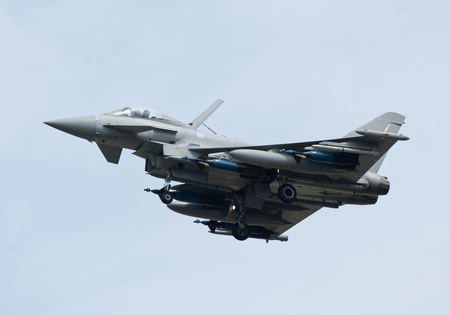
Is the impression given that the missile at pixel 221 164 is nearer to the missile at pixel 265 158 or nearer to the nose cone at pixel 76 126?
the missile at pixel 265 158

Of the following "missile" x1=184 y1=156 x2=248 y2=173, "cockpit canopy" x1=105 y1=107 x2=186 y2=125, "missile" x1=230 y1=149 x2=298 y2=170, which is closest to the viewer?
"missile" x1=230 y1=149 x2=298 y2=170

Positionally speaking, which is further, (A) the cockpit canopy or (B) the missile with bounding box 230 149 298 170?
(A) the cockpit canopy

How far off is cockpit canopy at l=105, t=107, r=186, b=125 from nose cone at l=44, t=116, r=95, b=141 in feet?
3.45

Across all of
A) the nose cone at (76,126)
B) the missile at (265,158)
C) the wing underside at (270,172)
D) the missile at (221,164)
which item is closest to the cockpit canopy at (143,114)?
the nose cone at (76,126)

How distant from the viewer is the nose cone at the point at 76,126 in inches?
913

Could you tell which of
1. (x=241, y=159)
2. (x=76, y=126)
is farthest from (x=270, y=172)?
(x=76, y=126)

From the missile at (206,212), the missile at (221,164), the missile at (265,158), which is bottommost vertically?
the missile at (206,212)

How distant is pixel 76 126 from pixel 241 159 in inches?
238

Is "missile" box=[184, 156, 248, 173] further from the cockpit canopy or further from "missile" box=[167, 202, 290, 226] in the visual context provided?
"missile" box=[167, 202, 290, 226]

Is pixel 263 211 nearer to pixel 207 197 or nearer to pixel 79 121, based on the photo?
pixel 207 197

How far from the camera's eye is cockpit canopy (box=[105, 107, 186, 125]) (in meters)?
24.1

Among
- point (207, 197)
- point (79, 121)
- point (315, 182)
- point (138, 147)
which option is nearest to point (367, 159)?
point (315, 182)

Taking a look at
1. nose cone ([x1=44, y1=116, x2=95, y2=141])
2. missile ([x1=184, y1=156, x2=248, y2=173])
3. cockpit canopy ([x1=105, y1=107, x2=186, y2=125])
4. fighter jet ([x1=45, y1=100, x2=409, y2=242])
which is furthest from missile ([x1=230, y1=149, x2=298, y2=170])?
nose cone ([x1=44, y1=116, x2=95, y2=141])

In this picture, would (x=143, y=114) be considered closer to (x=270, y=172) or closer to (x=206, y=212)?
(x=270, y=172)
